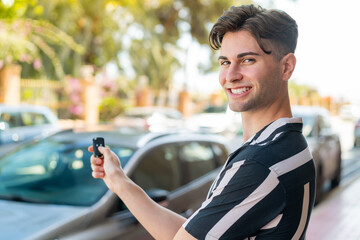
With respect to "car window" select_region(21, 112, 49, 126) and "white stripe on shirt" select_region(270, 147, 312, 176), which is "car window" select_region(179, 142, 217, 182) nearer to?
"white stripe on shirt" select_region(270, 147, 312, 176)

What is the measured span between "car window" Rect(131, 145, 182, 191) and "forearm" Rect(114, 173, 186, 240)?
92.5 inches

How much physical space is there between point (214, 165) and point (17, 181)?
1992 millimetres

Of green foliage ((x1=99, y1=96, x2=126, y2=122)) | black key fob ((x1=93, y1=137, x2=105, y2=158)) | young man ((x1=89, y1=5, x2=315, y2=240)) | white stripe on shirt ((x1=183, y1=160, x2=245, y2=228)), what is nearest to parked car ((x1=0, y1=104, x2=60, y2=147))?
black key fob ((x1=93, y1=137, x2=105, y2=158))

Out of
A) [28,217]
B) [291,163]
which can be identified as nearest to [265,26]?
[291,163]

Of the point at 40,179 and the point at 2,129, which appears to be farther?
the point at 2,129

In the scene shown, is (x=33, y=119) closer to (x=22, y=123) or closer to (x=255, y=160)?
(x=22, y=123)

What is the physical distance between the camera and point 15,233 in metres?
2.90

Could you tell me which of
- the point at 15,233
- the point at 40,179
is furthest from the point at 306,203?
the point at 40,179

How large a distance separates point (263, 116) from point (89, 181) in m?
2.68

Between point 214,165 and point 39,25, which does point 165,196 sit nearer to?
point 214,165

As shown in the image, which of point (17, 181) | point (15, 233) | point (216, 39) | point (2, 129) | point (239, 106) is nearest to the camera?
point (239, 106)

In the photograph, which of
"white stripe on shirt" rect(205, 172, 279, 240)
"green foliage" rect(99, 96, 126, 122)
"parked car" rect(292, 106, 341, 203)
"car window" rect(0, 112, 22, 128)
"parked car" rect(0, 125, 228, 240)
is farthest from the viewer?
"green foliage" rect(99, 96, 126, 122)

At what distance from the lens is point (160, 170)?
4320mm

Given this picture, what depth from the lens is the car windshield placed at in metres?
3.69
